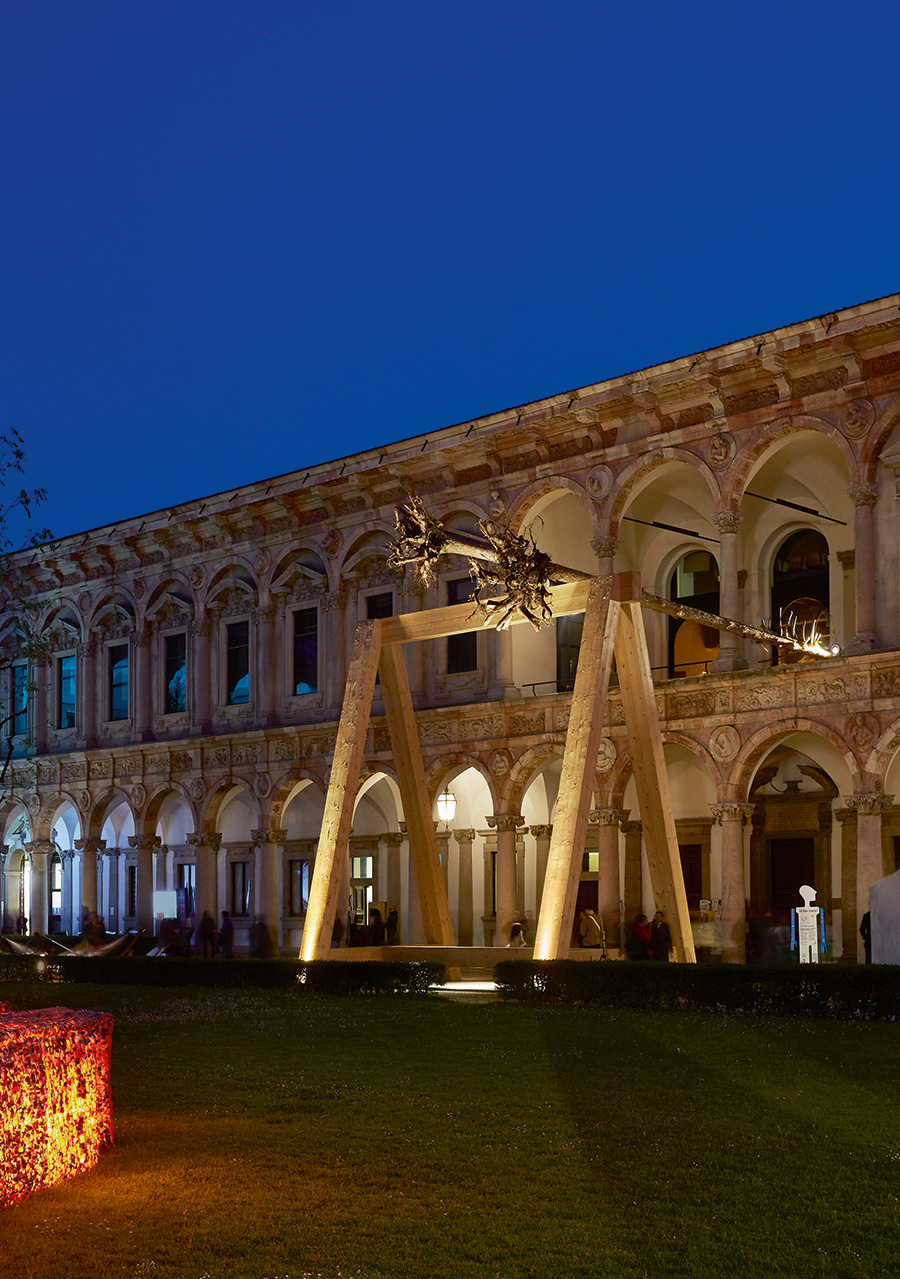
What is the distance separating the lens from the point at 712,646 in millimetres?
30359

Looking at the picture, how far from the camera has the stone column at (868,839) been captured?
23312 mm

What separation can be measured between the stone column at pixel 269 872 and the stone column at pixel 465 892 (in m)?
4.11

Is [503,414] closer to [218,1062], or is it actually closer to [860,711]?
[860,711]

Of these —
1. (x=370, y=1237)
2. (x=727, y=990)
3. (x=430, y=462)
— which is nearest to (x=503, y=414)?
(x=430, y=462)

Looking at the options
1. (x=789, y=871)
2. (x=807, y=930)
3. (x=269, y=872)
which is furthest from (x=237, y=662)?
(x=807, y=930)

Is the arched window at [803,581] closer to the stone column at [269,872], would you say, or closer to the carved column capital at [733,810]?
the carved column capital at [733,810]

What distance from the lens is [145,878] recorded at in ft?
119

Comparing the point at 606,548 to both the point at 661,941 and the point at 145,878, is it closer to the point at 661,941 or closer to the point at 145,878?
the point at 661,941

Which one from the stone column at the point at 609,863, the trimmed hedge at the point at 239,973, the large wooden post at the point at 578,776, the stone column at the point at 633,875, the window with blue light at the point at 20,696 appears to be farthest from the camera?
the window with blue light at the point at 20,696

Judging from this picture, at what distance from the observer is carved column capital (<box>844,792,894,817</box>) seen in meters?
23.4

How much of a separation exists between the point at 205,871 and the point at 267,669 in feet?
17.5

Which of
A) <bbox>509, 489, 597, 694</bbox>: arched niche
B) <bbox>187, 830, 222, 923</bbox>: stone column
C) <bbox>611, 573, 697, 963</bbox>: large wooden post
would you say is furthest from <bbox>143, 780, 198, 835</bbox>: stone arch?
<bbox>611, 573, 697, 963</bbox>: large wooden post

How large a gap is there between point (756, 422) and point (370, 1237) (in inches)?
826

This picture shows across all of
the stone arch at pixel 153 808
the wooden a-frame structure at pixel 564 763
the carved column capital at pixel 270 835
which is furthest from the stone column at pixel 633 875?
the stone arch at pixel 153 808
